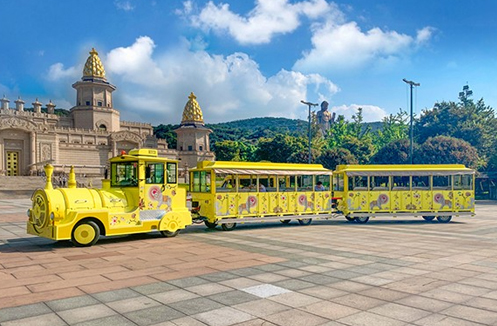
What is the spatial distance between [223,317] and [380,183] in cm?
1503

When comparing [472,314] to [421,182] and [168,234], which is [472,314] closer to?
[168,234]

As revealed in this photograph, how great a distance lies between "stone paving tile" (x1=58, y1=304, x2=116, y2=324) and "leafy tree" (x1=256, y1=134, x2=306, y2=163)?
202 ft

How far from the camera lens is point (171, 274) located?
809cm

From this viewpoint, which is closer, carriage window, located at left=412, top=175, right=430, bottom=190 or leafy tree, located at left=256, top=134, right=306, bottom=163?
carriage window, located at left=412, top=175, right=430, bottom=190

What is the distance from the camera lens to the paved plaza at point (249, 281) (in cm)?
570

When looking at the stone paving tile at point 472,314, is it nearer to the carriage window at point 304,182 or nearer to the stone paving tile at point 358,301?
the stone paving tile at point 358,301

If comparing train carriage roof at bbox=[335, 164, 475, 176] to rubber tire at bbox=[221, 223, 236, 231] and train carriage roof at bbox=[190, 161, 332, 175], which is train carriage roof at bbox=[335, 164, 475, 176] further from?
rubber tire at bbox=[221, 223, 236, 231]

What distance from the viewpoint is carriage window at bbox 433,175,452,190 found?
744 inches

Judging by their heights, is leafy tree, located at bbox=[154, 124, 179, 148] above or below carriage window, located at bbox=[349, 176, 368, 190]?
above

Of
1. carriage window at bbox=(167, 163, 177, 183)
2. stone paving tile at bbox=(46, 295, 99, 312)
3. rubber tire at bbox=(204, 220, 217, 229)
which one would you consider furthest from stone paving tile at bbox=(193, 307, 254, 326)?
rubber tire at bbox=(204, 220, 217, 229)

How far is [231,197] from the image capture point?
15.5 metres

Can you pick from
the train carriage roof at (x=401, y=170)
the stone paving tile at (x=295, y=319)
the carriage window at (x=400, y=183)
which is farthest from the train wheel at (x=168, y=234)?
the carriage window at (x=400, y=183)

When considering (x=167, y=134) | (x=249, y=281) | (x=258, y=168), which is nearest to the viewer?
(x=249, y=281)

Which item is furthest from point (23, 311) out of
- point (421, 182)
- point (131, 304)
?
point (421, 182)
